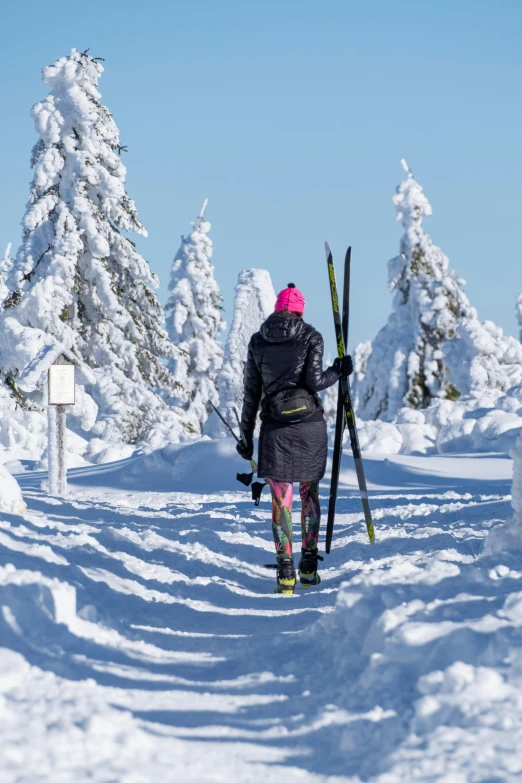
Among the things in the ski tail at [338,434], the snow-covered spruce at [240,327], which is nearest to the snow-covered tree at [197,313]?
the snow-covered spruce at [240,327]

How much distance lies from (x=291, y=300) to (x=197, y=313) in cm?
2888

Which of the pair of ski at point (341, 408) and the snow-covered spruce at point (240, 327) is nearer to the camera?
the pair of ski at point (341, 408)

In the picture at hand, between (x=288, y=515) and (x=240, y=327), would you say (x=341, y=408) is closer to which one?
(x=288, y=515)

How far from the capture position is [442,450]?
1981 cm

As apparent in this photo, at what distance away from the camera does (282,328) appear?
601cm

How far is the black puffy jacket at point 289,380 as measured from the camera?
6.05 m

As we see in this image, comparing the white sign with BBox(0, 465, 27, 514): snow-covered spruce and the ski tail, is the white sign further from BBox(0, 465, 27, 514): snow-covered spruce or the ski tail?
the ski tail

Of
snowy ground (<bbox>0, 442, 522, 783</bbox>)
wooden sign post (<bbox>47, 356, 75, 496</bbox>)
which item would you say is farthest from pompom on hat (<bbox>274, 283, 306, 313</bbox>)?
wooden sign post (<bbox>47, 356, 75, 496</bbox>)

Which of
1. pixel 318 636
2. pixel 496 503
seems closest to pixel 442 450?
pixel 496 503

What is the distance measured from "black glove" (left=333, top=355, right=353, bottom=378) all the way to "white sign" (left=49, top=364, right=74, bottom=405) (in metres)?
7.46

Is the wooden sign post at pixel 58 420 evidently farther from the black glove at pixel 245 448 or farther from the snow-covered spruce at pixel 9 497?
the black glove at pixel 245 448

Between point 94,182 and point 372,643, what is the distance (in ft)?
70.5

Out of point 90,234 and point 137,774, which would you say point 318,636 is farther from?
point 90,234

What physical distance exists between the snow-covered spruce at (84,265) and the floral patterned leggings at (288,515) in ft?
54.6
